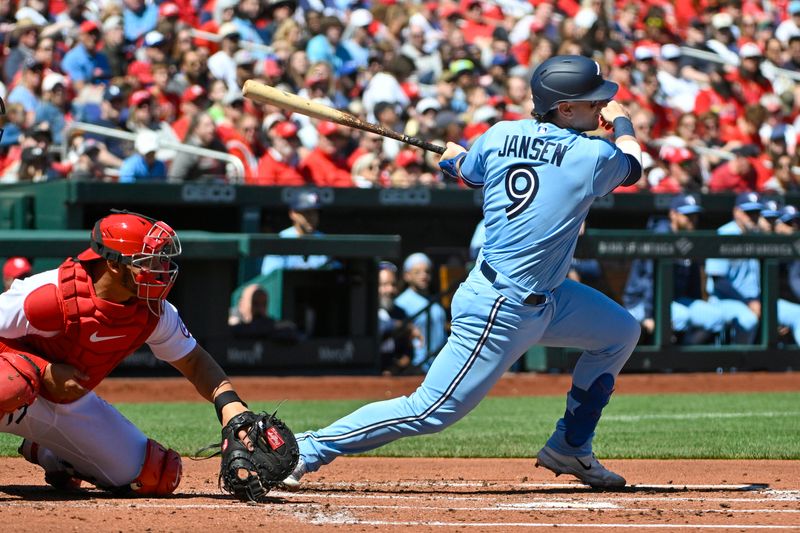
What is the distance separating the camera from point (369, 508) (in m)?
4.55

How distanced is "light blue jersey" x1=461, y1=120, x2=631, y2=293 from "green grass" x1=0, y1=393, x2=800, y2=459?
2.01m

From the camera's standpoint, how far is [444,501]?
4766mm

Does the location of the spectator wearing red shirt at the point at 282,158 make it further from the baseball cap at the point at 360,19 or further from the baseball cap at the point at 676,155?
the baseball cap at the point at 676,155

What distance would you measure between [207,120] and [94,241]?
21.5 feet

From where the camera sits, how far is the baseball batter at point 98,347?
4391mm

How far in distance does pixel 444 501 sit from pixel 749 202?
25.7 feet

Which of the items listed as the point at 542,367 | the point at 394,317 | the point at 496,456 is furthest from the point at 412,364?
the point at 496,456

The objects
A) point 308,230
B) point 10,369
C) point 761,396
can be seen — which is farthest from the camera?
point 308,230

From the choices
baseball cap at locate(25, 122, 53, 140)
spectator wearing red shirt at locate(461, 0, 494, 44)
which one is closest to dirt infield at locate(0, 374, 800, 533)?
baseball cap at locate(25, 122, 53, 140)

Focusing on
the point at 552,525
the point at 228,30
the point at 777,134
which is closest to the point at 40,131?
the point at 228,30

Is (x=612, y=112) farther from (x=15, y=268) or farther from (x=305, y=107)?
(x=15, y=268)

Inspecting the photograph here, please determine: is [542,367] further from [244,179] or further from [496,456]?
[496,456]

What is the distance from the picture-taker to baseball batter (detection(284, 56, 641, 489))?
468 centimetres

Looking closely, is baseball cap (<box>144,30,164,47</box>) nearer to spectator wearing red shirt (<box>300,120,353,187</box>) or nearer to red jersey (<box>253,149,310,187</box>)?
red jersey (<box>253,149,310,187</box>)
